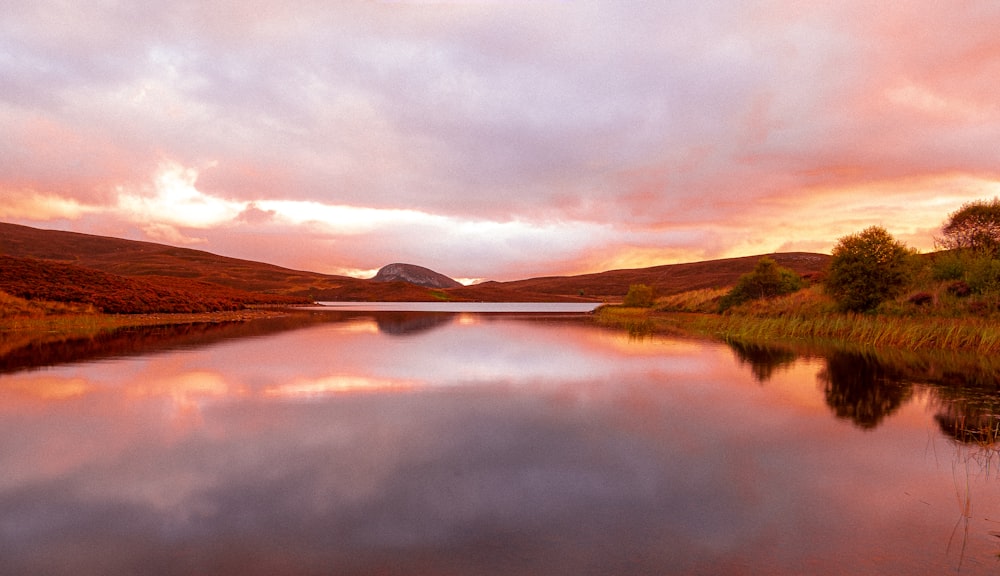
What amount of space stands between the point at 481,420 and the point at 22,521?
6655mm

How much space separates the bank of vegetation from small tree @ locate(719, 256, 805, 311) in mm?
82

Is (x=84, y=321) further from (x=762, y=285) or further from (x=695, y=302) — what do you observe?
(x=695, y=302)

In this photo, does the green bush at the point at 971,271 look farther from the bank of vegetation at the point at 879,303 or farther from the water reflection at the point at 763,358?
the water reflection at the point at 763,358

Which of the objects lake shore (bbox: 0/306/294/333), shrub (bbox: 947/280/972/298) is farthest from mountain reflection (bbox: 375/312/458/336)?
shrub (bbox: 947/280/972/298)

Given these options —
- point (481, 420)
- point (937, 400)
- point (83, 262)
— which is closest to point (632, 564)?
point (481, 420)

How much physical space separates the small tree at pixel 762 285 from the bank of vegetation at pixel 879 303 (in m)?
0.08

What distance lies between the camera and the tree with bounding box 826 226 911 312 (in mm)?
29875

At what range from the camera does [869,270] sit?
29969 mm

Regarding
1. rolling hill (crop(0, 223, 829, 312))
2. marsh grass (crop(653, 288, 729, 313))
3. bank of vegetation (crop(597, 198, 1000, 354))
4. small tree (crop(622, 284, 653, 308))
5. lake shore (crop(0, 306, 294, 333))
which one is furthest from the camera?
rolling hill (crop(0, 223, 829, 312))

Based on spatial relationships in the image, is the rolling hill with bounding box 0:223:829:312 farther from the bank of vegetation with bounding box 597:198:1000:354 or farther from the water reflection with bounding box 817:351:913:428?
the water reflection with bounding box 817:351:913:428

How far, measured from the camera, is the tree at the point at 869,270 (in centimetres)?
2988

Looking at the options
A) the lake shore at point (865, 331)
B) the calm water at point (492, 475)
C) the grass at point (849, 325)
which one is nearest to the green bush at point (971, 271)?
the grass at point (849, 325)

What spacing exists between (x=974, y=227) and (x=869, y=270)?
2626 cm

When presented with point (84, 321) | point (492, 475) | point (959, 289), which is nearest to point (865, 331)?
point (959, 289)
